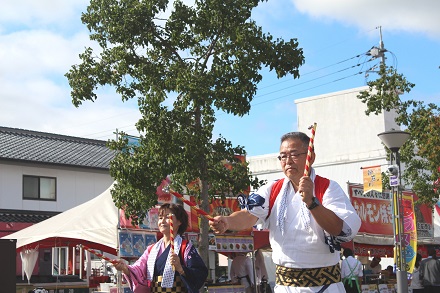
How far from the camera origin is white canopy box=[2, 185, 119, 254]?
1427 centimetres

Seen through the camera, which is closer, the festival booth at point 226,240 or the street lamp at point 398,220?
the street lamp at point 398,220

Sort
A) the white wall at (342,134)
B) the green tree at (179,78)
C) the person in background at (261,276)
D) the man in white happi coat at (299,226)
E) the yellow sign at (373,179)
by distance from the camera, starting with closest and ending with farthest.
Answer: the man in white happi coat at (299,226)
the green tree at (179,78)
the yellow sign at (373,179)
the person in background at (261,276)
the white wall at (342,134)

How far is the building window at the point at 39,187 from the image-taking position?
94.1 feet

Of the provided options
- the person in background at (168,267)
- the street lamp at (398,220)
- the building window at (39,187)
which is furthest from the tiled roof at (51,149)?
the person in background at (168,267)

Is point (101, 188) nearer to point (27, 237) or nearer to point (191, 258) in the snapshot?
point (27, 237)

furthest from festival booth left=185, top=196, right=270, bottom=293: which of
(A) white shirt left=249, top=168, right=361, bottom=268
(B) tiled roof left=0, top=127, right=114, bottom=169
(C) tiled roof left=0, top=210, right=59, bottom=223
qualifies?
(B) tiled roof left=0, top=127, right=114, bottom=169

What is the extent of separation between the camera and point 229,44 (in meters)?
12.3

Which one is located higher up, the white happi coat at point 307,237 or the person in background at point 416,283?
the white happi coat at point 307,237

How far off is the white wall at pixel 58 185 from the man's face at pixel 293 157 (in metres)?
24.9

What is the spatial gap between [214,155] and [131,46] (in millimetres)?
2479

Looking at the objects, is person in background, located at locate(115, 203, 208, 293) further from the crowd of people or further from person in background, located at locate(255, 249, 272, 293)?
person in background, located at locate(255, 249, 272, 293)

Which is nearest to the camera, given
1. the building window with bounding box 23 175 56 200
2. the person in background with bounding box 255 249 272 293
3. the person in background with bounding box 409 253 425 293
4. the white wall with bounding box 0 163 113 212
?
the person in background with bounding box 409 253 425 293

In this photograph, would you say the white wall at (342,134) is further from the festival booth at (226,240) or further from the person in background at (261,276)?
the festival booth at (226,240)

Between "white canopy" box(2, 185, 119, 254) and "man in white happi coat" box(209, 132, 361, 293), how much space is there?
9.85 metres
